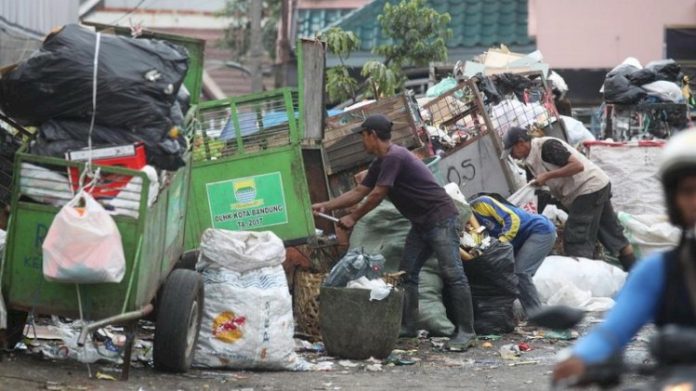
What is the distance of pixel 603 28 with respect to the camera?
22.4m

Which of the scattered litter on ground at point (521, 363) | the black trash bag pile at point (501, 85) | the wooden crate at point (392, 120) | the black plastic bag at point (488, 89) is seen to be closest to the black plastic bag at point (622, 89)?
the black trash bag pile at point (501, 85)

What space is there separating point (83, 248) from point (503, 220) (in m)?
4.95

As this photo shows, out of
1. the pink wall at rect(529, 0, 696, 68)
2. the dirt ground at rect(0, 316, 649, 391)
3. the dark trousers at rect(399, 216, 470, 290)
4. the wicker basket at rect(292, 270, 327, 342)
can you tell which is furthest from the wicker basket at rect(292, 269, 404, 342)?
the pink wall at rect(529, 0, 696, 68)

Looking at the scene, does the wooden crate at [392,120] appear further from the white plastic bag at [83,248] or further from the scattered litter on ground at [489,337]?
the white plastic bag at [83,248]

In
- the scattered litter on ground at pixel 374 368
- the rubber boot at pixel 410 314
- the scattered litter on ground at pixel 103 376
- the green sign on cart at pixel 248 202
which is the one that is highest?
the green sign on cart at pixel 248 202

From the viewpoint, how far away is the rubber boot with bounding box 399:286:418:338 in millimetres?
10281

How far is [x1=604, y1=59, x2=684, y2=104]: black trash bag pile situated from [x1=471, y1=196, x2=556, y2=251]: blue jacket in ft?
13.3

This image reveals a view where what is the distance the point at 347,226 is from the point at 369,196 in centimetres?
31

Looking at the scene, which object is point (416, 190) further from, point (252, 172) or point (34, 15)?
point (34, 15)

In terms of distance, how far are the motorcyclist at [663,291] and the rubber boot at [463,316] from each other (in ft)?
21.2

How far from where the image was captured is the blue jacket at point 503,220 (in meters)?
11.3

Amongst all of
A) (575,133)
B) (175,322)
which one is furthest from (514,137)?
(175,322)

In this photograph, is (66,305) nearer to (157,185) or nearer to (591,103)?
(157,185)

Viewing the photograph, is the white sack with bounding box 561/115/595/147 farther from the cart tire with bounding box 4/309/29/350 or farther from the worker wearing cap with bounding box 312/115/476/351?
the cart tire with bounding box 4/309/29/350
